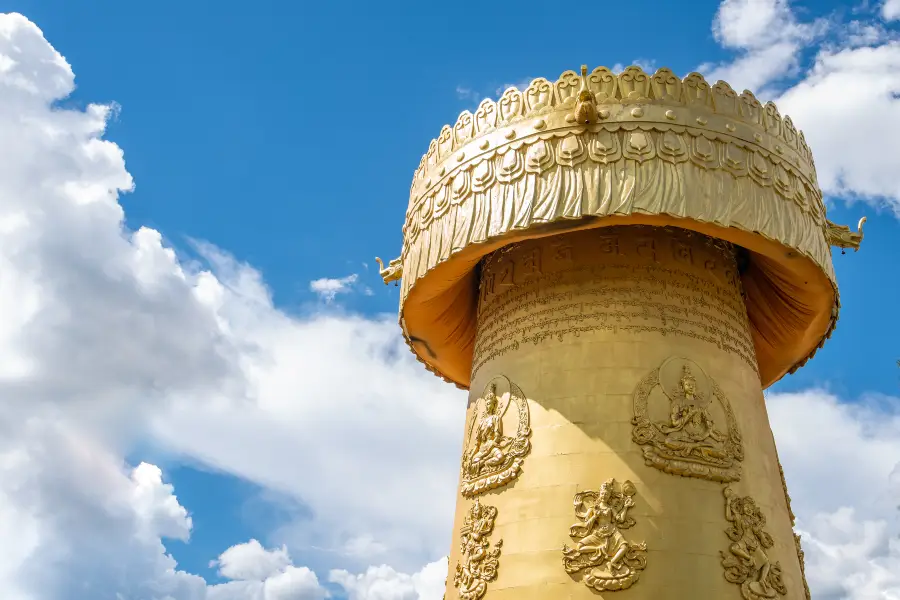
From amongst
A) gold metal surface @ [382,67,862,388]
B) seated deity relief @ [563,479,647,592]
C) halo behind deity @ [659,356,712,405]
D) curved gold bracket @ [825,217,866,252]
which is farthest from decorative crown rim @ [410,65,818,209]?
seated deity relief @ [563,479,647,592]

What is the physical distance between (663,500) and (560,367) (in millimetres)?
2027

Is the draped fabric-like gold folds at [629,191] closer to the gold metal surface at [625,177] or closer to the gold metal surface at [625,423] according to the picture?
the gold metal surface at [625,177]

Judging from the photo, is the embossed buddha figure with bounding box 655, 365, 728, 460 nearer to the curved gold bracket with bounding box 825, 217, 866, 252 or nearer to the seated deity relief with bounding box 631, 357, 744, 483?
the seated deity relief with bounding box 631, 357, 744, 483

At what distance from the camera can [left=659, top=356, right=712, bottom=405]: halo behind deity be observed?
1007 centimetres

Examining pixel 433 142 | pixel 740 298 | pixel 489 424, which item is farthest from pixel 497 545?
pixel 433 142

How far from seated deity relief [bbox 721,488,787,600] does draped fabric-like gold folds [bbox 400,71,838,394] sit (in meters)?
3.28

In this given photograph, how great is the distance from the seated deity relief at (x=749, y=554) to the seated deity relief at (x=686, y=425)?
0.36m

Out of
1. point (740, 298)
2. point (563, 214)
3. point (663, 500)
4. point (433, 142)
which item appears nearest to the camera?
point (663, 500)

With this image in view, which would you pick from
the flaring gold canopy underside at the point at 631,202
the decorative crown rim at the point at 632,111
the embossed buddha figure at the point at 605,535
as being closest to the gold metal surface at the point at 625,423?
the embossed buddha figure at the point at 605,535

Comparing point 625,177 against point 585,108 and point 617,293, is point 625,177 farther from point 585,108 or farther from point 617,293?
point 617,293

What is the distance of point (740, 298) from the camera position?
11742mm

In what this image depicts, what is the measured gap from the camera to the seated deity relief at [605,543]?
29.5 ft

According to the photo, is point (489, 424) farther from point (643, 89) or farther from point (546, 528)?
point (643, 89)

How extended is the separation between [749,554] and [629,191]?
174 inches
